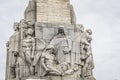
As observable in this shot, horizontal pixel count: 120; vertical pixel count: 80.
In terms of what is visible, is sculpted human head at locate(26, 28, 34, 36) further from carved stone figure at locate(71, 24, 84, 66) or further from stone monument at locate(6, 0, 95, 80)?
carved stone figure at locate(71, 24, 84, 66)

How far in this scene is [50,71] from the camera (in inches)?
547

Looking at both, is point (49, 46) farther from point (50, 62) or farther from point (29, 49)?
point (29, 49)

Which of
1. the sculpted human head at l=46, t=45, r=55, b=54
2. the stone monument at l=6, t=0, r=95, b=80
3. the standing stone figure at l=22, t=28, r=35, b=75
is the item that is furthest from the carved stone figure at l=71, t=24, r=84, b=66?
the standing stone figure at l=22, t=28, r=35, b=75

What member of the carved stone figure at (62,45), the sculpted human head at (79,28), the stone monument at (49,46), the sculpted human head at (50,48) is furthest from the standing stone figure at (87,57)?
the sculpted human head at (50,48)

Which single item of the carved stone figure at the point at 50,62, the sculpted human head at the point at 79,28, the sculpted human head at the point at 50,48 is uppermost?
the sculpted human head at the point at 79,28

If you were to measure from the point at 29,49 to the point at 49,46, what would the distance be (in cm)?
92

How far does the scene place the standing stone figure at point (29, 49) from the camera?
14264 mm

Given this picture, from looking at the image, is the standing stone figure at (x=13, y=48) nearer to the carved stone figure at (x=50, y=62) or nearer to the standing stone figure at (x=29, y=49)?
the standing stone figure at (x=29, y=49)

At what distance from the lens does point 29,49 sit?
1441 centimetres

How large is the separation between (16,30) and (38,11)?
4.65 ft

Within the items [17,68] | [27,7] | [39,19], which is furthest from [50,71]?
[27,7]

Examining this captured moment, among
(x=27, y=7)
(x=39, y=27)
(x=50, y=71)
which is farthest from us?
(x=27, y=7)

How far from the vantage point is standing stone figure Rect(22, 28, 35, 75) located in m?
14.3

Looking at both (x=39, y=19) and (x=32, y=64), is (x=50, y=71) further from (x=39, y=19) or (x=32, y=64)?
(x=39, y=19)
